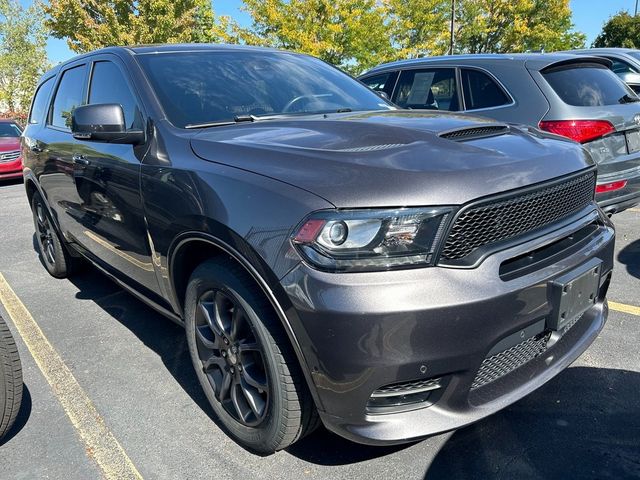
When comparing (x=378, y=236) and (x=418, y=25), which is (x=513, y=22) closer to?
(x=418, y=25)

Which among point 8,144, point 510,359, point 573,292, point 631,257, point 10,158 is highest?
point 573,292

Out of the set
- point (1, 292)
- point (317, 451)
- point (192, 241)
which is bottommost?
point (1, 292)

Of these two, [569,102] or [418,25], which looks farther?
[418,25]

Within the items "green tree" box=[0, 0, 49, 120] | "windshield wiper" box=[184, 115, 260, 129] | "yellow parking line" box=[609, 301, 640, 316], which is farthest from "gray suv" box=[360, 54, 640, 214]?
"green tree" box=[0, 0, 49, 120]

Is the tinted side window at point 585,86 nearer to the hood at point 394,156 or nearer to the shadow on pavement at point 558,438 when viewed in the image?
the hood at point 394,156

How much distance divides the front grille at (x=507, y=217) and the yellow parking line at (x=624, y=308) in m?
1.67

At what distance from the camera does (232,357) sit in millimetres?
2240

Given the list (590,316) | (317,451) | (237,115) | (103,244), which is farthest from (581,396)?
(103,244)

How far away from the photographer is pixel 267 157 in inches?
79.1

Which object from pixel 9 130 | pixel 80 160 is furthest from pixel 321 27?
pixel 80 160

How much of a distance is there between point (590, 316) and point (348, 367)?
1.41 meters

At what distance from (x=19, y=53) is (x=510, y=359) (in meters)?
38.8

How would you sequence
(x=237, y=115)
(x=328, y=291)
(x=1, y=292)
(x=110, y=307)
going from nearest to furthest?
1. (x=328, y=291)
2. (x=237, y=115)
3. (x=110, y=307)
4. (x=1, y=292)

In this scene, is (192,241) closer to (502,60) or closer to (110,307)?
(110,307)
